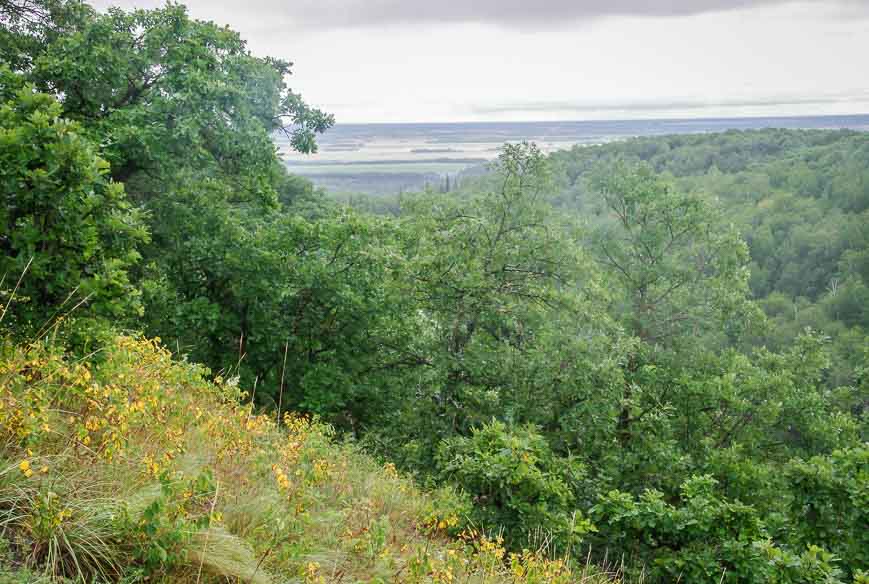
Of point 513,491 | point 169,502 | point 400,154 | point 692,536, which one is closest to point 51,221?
point 169,502

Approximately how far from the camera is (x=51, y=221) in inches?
189

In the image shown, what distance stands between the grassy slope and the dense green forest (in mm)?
1624

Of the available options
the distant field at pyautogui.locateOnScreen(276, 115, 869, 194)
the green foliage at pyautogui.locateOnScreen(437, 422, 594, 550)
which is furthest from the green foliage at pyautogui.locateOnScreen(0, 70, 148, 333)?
the distant field at pyautogui.locateOnScreen(276, 115, 869, 194)

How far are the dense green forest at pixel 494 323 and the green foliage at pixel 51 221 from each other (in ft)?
8.08

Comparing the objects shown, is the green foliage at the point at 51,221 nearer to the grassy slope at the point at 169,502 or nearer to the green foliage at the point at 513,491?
the grassy slope at the point at 169,502

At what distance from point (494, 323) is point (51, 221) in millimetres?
7609

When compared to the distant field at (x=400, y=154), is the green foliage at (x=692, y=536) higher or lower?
lower

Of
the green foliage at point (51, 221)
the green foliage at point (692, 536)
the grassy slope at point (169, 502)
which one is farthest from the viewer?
the green foliage at point (692, 536)

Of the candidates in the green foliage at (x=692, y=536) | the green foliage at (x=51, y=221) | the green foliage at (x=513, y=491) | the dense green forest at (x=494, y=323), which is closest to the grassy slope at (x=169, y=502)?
the green foliage at (x=51, y=221)

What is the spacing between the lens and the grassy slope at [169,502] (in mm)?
3369

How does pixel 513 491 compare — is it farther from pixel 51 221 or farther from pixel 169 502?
pixel 51 221

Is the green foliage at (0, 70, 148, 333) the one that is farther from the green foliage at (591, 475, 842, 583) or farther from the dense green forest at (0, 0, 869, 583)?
the green foliage at (591, 475, 842, 583)

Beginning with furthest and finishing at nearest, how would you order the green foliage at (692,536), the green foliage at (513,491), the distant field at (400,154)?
the distant field at (400,154), the green foliage at (692,536), the green foliage at (513,491)

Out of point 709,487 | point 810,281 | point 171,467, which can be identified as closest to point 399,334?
point 709,487
